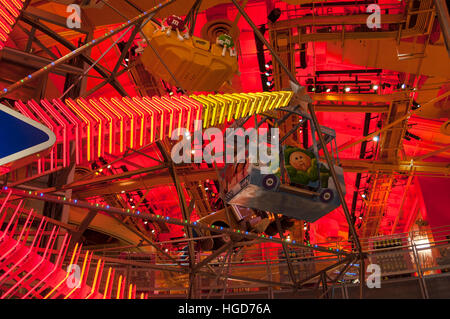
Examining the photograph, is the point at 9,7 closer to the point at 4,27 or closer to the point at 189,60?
the point at 4,27

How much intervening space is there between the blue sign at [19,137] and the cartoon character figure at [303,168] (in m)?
5.26

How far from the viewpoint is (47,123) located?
16.5 ft

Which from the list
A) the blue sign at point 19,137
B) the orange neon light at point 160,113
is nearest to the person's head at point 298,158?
the orange neon light at point 160,113

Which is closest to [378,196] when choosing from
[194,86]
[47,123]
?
[194,86]

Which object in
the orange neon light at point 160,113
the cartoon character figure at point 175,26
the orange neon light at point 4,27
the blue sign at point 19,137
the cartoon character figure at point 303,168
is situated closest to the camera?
the blue sign at point 19,137

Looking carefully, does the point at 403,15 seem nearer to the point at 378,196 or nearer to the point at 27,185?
the point at 27,185

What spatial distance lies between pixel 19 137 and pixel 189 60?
6.15 m

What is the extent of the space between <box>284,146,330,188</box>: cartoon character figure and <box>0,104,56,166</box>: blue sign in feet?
17.2

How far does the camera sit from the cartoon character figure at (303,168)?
873 centimetres

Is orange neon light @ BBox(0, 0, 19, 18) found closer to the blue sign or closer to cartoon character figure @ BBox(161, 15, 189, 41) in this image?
the blue sign

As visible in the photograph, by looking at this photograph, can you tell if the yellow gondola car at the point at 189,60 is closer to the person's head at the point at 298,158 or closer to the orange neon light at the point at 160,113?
the person's head at the point at 298,158

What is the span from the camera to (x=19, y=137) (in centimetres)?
412

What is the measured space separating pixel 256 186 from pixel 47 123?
14.2 feet

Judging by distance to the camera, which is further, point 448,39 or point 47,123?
point 448,39
